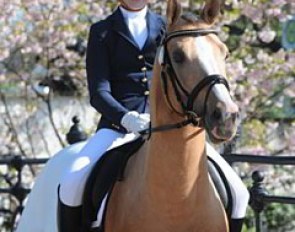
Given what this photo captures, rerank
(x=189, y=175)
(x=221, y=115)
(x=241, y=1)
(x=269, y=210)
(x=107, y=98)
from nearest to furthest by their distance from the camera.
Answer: (x=221, y=115), (x=189, y=175), (x=107, y=98), (x=241, y=1), (x=269, y=210)

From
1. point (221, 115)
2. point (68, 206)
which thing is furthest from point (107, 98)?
point (221, 115)

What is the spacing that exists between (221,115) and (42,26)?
25.5ft

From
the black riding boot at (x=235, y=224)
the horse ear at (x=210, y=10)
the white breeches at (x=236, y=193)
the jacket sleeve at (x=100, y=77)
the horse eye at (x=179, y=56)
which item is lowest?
the black riding boot at (x=235, y=224)

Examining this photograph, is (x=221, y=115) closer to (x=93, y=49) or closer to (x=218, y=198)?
(x=218, y=198)

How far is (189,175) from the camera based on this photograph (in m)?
5.38

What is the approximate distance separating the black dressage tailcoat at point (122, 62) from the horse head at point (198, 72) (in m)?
0.70

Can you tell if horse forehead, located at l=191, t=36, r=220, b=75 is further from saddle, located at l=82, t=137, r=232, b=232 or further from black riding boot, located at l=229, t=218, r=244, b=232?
black riding boot, located at l=229, t=218, r=244, b=232

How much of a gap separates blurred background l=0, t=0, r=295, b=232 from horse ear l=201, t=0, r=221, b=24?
5660 millimetres

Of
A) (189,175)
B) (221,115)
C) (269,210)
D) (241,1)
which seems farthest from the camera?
(269,210)

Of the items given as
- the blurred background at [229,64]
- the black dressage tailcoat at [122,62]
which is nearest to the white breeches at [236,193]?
the black dressage tailcoat at [122,62]

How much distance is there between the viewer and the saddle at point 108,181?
579cm

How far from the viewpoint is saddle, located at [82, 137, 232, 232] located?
579 cm

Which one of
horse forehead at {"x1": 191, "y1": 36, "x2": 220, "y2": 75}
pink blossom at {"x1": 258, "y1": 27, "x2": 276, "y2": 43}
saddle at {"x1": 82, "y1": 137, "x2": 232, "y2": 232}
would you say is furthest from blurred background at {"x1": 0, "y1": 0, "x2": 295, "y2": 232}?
horse forehead at {"x1": 191, "y1": 36, "x2": 220, "y2": 75}

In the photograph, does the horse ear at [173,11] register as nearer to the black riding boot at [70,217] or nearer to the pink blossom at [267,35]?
the black riding boot at [70,217]
